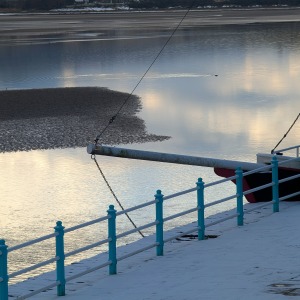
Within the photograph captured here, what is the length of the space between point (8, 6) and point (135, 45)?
3842 inches

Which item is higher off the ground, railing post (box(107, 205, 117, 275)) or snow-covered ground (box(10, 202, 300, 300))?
railing post (box(107, 205, 117, 275))

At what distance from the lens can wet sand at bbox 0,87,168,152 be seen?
3181 centimetres

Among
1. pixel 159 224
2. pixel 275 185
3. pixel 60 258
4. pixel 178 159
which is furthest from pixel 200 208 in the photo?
pixel 178 159

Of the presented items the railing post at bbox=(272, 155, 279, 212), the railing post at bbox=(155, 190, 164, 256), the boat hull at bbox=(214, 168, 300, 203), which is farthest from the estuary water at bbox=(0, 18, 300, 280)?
the railing post at bbox=(272, 155, 279, 212)

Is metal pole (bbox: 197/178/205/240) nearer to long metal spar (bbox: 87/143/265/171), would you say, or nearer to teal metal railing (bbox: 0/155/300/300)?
teal metal railing (bbox: 0/155/300/300)

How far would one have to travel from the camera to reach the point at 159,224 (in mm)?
13445

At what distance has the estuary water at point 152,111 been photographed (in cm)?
2119

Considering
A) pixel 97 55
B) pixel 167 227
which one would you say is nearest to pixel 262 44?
pixel 97 55

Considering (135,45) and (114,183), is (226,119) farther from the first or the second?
(135,45)

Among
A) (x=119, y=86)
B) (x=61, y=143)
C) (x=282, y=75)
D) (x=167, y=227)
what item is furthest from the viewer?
(x=282, y=75)

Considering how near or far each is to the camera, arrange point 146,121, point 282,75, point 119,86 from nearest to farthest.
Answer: point 146,121
point 119,86
point 282,75

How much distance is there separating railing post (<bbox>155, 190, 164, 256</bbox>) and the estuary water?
2.31m

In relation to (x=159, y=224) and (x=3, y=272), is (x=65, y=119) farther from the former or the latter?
(x=3, y=272)

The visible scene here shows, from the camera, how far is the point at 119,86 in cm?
4894
